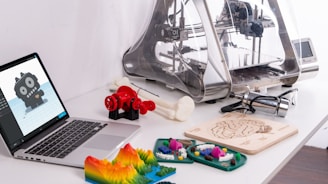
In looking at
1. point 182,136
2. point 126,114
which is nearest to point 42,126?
point 126,114

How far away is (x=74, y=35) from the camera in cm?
147

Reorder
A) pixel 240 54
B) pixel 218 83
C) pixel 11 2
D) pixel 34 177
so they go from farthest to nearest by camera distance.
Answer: pixel 240 54 → pixel 218 83 → pixel 11 2 → pixel 34 177

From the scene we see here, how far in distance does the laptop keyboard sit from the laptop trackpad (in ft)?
0.07

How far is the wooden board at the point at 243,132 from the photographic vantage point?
3.67 feet

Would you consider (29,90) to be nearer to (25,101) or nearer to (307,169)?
(25,101)

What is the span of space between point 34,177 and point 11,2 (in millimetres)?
493

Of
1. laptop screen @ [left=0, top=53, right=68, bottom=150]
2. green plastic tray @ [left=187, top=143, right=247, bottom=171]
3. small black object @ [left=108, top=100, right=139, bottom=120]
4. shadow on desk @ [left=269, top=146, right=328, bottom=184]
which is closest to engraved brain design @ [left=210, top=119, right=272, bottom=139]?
green plastic tray @ [left=187, top=143, right=247, bottom=171]

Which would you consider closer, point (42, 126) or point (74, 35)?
point (42, 126)

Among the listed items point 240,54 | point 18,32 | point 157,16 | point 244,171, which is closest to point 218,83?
point 240,54

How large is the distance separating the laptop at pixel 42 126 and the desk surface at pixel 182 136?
3 centimetres

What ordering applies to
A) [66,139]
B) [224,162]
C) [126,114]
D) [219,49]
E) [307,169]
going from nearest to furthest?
[224,162], [66,139], [126,114], [219,49], [307,169]

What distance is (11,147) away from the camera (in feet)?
3.51

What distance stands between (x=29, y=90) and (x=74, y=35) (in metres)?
0.34

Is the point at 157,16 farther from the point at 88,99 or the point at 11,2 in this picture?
the point at 11,2
